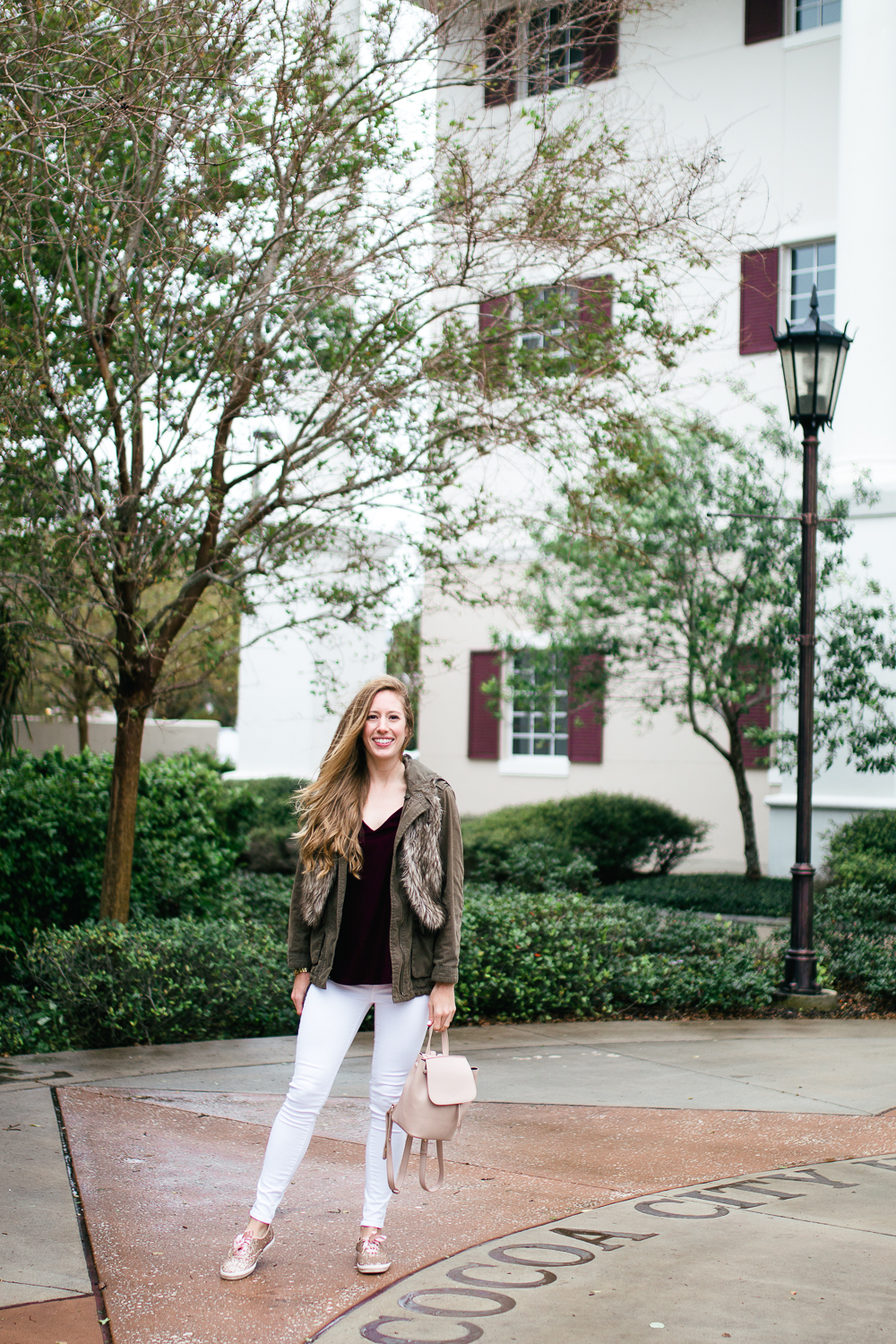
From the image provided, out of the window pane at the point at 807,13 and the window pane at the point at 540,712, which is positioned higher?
the window pane at the point at 807,13

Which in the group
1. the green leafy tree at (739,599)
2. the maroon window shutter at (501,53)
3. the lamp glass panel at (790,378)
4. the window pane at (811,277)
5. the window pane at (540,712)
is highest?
Answer: the window pane at (811,277)

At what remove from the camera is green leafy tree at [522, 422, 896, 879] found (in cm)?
1302

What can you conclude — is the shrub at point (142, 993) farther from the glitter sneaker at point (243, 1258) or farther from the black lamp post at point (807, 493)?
the black lamp post at point (807, 493)

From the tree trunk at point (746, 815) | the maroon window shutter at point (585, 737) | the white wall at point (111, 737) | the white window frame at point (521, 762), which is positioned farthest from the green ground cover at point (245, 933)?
the white window frame at point (521, 762)

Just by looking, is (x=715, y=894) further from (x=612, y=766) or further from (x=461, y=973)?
(x=461, y=973)

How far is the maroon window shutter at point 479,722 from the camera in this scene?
2006 centimetres

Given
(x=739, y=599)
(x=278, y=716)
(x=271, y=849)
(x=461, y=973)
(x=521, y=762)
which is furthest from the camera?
(x=278, y=716)

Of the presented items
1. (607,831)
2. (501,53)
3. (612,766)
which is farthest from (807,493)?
(612,766)

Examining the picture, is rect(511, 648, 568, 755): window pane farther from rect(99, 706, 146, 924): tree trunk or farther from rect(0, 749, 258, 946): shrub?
rect(99, 706, 146, 924): tree trunk

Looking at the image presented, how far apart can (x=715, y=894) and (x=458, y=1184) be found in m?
9.44

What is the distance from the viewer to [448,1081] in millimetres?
3861

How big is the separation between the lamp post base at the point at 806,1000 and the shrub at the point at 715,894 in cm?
438

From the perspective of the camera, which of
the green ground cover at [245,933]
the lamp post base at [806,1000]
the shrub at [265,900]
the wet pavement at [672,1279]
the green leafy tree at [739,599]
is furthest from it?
the green leafy tree at [739,599]

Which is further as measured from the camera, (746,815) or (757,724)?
(757,724)
